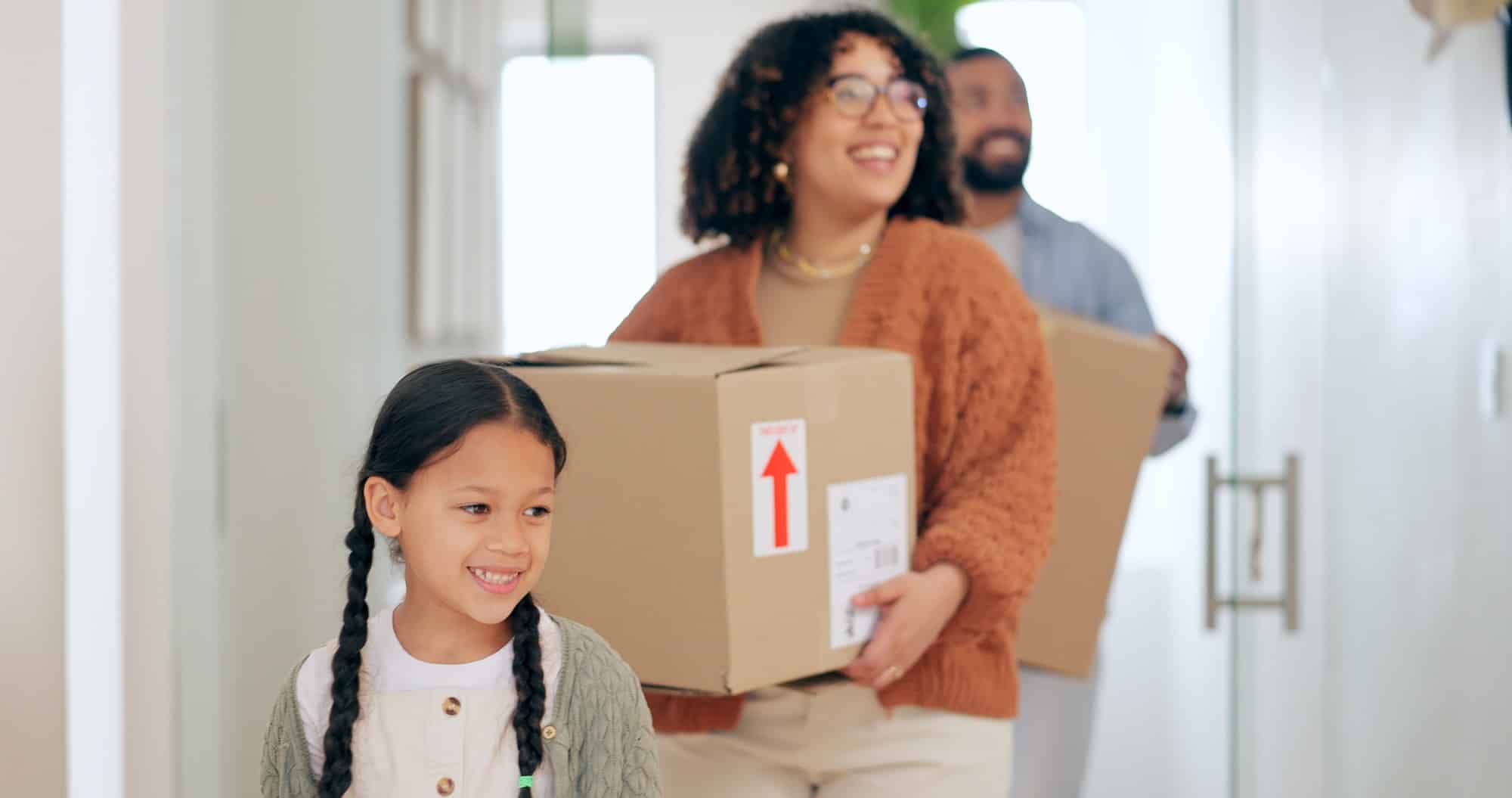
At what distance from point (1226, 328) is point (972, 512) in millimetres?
994

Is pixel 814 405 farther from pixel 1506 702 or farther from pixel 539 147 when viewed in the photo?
pixel 1506 702

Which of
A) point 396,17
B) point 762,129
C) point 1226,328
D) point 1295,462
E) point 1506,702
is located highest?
point 396,17

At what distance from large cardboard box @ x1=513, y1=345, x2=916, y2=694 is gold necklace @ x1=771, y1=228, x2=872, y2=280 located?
0.73 ft

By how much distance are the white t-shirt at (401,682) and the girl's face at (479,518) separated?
0.14ft

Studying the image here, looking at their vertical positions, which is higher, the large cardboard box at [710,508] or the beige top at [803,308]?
the beige top at [803,308]

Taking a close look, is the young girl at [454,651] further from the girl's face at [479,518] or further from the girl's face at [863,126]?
the girl's face at [863,126]

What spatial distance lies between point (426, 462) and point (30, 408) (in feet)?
2.65

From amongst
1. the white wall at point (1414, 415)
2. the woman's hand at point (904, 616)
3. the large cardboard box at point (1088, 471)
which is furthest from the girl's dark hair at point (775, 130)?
the white wall at point (1414, 415)

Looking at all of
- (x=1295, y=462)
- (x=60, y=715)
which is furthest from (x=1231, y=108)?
(x=60, y=715)

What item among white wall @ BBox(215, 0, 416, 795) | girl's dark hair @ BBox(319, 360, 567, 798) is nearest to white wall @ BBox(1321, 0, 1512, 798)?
white wall @ BBox(215, 0, 416, 795)

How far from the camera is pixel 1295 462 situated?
2041 mm

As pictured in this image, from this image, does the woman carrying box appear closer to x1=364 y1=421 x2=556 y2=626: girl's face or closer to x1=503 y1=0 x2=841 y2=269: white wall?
x1=364 y1=421 x2=556 y2=626: girl's face

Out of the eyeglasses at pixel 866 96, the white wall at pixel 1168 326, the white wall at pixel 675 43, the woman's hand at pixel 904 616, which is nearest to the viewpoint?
the woman's hand at pixel 904 616

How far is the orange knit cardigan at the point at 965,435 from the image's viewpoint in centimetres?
131
